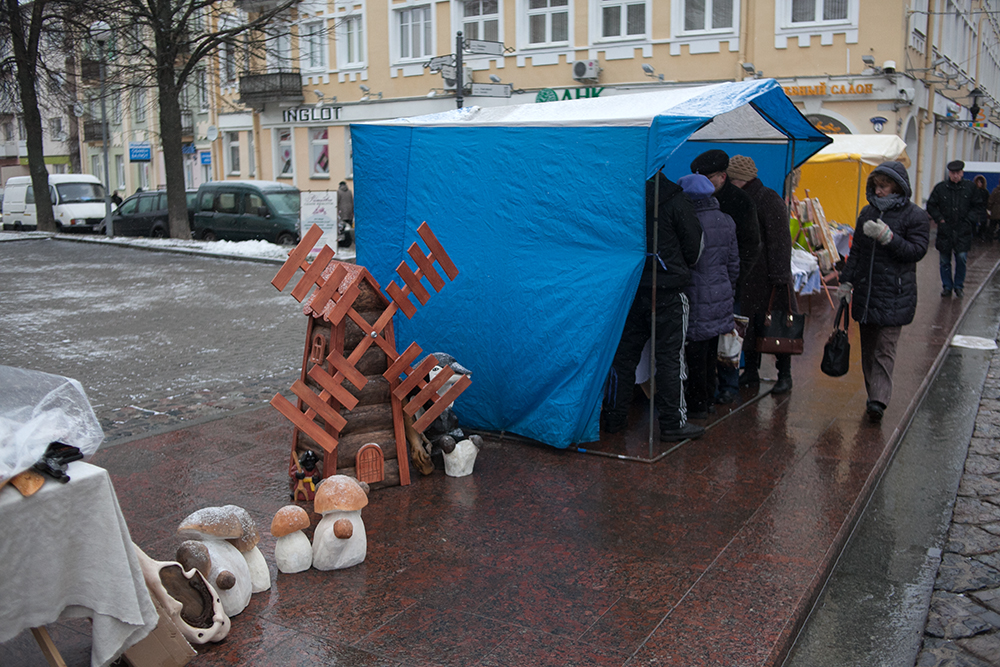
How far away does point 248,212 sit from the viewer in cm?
2188

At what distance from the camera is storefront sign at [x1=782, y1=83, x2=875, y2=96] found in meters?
19.9

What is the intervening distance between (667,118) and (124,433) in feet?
13.6

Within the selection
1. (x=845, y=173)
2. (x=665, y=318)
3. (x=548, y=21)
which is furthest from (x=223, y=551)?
(x=548, y=21)

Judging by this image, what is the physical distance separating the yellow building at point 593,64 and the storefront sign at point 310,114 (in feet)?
0.16

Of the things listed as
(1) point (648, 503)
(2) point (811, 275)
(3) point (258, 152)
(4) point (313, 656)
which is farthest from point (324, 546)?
(3) point (258, 152)

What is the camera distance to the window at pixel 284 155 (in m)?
32.7

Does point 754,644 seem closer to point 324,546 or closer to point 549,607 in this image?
point 549,607

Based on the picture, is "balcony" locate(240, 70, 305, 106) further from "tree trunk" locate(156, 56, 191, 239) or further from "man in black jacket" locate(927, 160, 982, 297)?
"man in black jacket" locate(927, 160, 982, 297)

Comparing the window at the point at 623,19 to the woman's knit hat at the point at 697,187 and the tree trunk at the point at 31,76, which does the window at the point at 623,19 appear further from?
the woman's knit hat at the point at 697,187

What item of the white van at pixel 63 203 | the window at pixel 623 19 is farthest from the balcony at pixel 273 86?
the window at pixel 623 19

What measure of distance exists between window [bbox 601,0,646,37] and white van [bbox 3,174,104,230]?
15933 mm

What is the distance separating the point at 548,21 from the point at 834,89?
26.8ft

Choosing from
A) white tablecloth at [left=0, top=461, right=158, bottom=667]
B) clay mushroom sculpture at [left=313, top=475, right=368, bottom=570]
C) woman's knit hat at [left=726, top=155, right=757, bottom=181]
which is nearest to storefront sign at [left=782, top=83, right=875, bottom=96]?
woman's knit hat at [left=726, top=155, right=757, bottom=181]

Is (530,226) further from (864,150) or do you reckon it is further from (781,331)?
(864,150)
